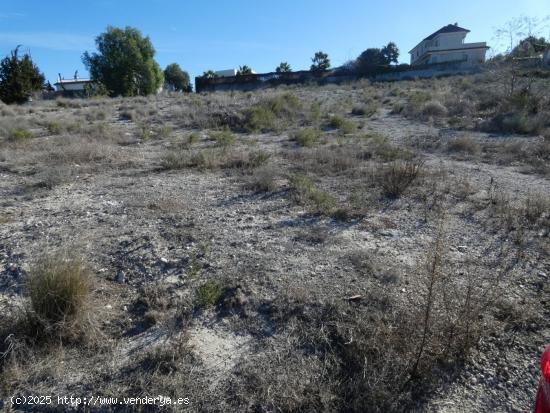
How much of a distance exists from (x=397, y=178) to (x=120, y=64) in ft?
119

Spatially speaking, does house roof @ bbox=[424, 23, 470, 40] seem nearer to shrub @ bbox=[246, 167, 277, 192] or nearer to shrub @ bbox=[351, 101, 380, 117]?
shrub @ bbox=[351, 101, 380, 117]

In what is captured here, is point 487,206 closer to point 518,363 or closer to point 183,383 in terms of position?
point 518,363

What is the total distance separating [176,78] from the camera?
50062mm

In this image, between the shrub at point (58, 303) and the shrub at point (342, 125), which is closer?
the shrub at point (58, 303)

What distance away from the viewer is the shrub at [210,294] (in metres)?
2.64

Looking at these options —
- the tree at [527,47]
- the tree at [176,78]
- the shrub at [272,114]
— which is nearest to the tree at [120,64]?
the tree at [176,78]

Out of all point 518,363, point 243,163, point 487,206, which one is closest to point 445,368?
point 518,363

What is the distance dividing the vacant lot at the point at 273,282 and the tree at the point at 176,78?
4706 cm

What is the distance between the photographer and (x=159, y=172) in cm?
620

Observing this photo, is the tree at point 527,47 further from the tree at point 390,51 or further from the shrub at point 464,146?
A: the tree at point 390,51

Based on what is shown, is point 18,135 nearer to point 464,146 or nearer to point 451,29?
point 464,146

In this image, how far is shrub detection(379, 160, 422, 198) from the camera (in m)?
5.00

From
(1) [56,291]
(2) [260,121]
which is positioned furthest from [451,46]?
(1) [56,291]

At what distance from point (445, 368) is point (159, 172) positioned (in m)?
5.34
